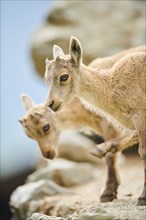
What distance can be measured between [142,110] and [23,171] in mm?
11025

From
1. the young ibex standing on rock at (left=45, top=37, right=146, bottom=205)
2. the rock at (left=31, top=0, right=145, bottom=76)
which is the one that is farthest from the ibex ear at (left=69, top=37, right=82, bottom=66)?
the rock at (left=31, top=0, right=145, bottom=76)

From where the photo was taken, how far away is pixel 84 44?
46.4 feet

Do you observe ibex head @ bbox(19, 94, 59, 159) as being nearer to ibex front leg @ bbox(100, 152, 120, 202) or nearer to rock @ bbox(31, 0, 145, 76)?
ibex front leg @ bbox(100, 152, 120, 202)

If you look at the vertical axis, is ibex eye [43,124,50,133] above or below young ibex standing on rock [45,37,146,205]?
below

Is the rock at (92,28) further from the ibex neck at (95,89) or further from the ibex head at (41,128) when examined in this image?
the ibex neck at (95,89)

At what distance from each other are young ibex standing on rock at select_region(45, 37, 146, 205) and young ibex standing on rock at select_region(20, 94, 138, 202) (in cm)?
73

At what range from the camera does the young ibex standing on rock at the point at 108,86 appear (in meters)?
6.65

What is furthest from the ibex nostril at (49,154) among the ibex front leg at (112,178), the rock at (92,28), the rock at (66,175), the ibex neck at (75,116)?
the rock at (92,28)

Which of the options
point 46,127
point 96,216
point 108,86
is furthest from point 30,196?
point 96,216

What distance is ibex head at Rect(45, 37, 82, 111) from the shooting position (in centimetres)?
665

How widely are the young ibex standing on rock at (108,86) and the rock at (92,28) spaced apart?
653 centimetres

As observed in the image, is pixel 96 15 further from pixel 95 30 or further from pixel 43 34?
pixel 43 34

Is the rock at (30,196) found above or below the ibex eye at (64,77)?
below

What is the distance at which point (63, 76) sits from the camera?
674cm
